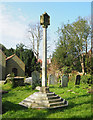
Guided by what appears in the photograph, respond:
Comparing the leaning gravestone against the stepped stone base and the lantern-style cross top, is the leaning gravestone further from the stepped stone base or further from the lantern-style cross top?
the lantern-style cross top

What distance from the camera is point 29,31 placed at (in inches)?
1208

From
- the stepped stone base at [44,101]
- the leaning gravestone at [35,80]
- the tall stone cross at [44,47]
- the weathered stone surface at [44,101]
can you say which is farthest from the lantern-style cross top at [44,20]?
the leaning gravestone at [35,80]

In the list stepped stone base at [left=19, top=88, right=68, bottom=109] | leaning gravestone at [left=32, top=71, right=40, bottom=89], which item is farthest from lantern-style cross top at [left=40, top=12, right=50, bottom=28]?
leaning gravestone at [left=32, top=71, right=40, bottom=89]

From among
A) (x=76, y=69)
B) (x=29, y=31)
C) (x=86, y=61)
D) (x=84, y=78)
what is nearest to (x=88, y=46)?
(x=86, y=61)

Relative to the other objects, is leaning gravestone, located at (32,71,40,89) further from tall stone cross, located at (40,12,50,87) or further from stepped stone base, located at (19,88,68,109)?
stepped stone base, located at (19,88,68,109)

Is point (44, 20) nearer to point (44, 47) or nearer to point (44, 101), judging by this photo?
point (44, 47)

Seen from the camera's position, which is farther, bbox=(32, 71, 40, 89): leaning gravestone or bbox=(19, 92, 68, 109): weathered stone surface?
bbox=(32, 71, 40, 89): leaning gravestone

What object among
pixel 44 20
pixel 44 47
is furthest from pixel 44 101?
pixel 44 20

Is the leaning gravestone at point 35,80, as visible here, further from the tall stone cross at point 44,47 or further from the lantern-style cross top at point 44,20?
the lantern-style cross top at point 44,20

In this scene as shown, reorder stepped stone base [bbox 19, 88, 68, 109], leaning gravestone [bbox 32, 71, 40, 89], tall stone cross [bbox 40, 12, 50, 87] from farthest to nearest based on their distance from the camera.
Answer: leaning gravestone [bbox 32, 71, 40, 89] → tall stone cross [bbox 40, 12, 50, 87] → stepped stone base [bbox 19, 88, 68, 109]

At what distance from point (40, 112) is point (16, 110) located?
1.06m

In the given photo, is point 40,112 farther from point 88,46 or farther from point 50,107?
point 88,46

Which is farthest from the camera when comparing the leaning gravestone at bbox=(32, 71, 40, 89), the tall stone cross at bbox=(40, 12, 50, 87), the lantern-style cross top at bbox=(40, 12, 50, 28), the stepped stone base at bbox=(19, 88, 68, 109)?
the leaning gravestone at bbox=(32, 71, 40, 89)

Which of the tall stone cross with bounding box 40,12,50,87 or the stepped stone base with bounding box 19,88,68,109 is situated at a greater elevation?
the tall stone cross with bounding box 40,12,50,87
